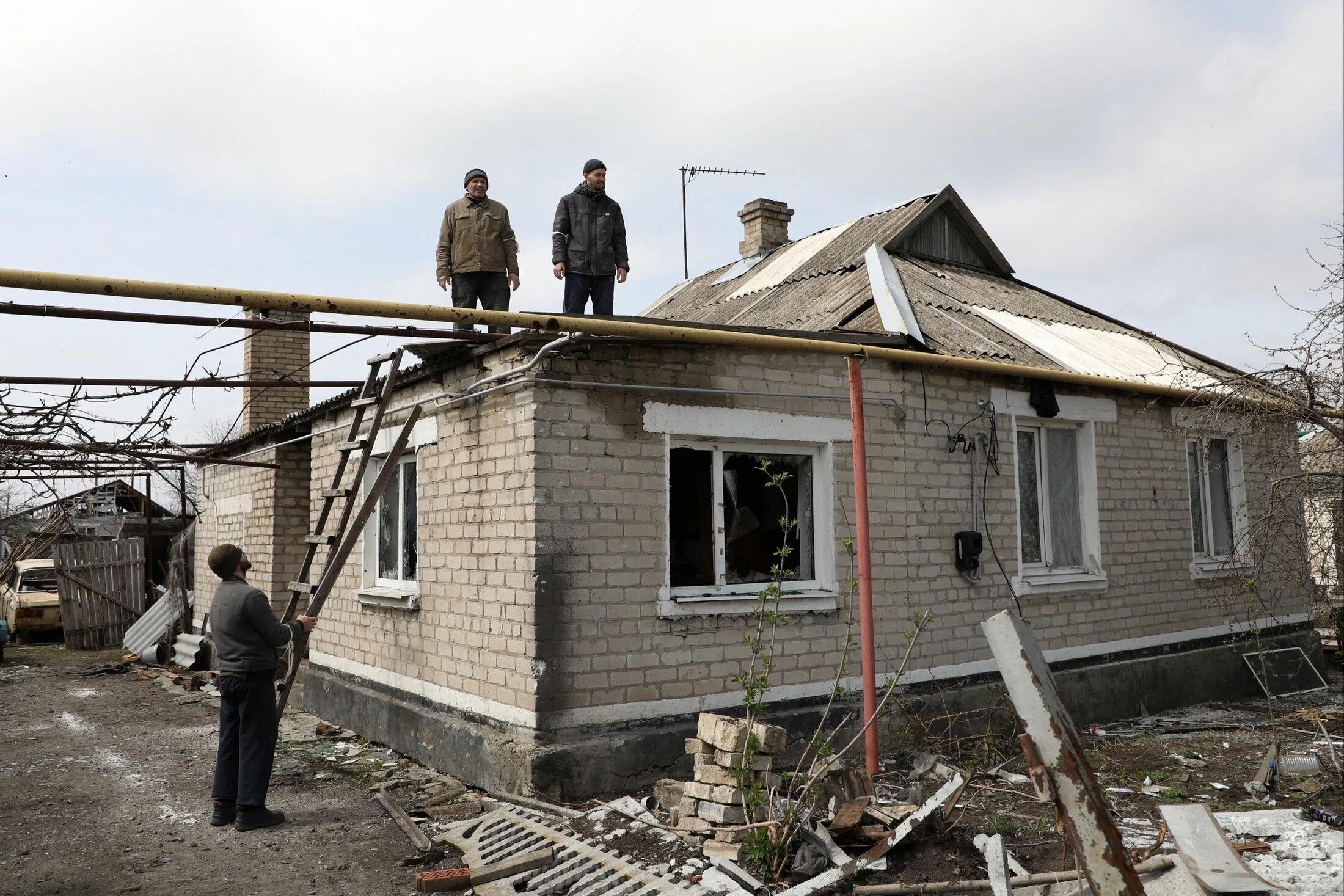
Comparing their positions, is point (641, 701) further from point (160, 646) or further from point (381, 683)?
point (160, 646)

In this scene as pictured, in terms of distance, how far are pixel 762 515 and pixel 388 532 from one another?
314cm

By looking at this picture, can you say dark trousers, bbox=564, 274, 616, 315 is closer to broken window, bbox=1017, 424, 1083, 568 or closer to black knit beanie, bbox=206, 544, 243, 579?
black knit beanie, bbox=206, 544, 243, 579

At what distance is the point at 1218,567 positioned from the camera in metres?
9.50

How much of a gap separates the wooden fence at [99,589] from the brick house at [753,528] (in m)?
7.88

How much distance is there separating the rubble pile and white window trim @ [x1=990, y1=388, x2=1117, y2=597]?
3.66 m

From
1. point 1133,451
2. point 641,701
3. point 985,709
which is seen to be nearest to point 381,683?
point 641,701

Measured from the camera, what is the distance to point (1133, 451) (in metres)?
8.81

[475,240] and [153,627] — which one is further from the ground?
[475,240]

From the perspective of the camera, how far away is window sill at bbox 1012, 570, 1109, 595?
306 inches

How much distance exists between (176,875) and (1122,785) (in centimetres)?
544

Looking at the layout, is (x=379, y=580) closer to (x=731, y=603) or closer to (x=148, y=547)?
(x=731, y=603)

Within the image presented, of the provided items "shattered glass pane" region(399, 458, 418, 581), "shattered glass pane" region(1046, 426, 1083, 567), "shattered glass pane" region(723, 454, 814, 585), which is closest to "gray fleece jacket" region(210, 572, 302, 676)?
"shattered glass pane" region(399, 458, 418, 581)

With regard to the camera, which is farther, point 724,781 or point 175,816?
point 175,816

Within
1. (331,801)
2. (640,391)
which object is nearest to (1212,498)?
(640,391)
